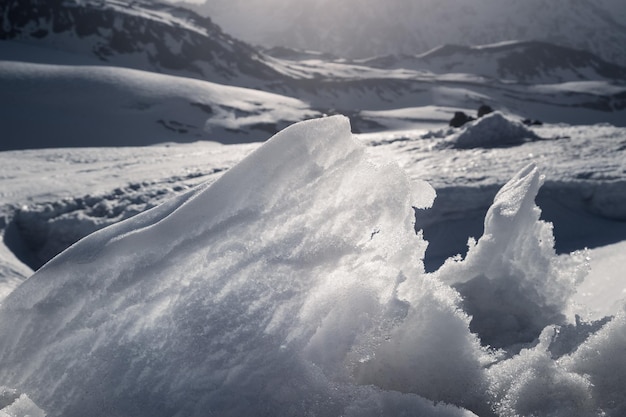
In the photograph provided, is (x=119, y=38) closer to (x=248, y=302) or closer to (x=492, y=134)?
(x=492, y=134)

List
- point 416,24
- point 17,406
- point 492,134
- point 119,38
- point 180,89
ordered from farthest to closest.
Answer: point 416,24
point 119,38
point 180,89
point 492,134
point 17,406

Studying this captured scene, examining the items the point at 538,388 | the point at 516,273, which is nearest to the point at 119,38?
the point at 516,273

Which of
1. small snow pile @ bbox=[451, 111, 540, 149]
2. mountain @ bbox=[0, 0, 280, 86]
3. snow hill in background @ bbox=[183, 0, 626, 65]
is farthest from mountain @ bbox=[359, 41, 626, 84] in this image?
small snow pile @ bbox=[451, 111, 540, 149]

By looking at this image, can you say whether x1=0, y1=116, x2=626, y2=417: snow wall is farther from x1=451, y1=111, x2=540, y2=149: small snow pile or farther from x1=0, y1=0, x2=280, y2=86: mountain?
x1=0, y1=0, x2=280, y2=86: mountain

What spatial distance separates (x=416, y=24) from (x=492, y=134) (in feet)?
570

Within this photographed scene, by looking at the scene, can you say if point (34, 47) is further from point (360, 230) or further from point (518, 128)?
point (360, 230)

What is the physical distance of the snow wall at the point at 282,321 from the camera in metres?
1.59

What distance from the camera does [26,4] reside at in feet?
128

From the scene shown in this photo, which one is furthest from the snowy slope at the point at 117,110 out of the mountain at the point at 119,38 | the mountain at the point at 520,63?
the mountain at the point at 520,63

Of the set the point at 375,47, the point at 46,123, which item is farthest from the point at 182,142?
the point at 375,47

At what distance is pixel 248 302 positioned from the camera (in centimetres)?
172

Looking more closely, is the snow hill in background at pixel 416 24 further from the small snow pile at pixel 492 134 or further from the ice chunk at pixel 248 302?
the ice chunk at pixel 248 302

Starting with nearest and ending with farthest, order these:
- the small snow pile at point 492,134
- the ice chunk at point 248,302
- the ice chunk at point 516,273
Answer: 1. the ice chunk at point 248,302
2. the ice chunk at point 516,273
3. the small snow pile at point 492,134

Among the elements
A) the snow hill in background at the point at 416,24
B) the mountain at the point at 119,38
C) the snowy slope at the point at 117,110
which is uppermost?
the snow hill in background at the point at 416,24
